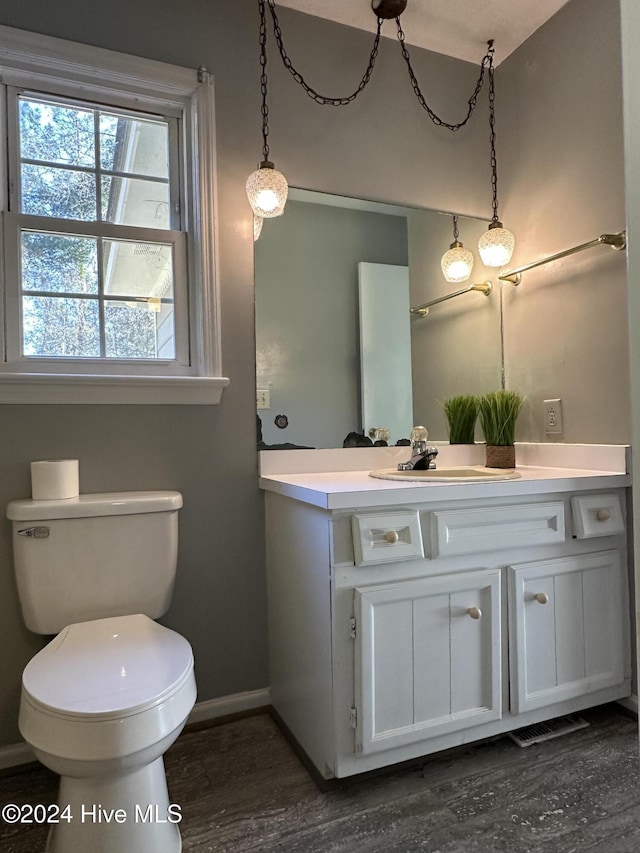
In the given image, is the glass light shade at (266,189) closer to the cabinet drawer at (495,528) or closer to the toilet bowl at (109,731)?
the cabinet drawer at (495,528)

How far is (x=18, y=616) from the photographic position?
1.50m

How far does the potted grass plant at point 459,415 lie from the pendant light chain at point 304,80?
45.7 inches

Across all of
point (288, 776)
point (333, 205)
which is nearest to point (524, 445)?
point (333, 205)

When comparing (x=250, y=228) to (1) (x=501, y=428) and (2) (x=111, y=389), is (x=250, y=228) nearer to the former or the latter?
(2) (x=111, y=389)

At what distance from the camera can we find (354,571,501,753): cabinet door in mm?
1303

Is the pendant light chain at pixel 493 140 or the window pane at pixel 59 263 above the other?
the pendant light chain at pixel 493 140

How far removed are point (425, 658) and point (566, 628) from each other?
0.49 meters

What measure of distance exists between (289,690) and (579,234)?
1.78 m

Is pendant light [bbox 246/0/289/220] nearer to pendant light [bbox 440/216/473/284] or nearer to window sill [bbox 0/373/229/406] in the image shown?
window sill [bbox 0/373/229/406]

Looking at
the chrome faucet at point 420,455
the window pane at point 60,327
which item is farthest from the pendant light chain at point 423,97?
the window pane at point 60,327

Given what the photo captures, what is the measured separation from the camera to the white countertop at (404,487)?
1292 millimetres

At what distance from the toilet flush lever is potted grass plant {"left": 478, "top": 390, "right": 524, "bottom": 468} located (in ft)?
4.82

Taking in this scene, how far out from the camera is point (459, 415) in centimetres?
211

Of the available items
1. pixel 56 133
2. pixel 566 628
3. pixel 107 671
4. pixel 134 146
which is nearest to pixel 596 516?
pixel 566 628
